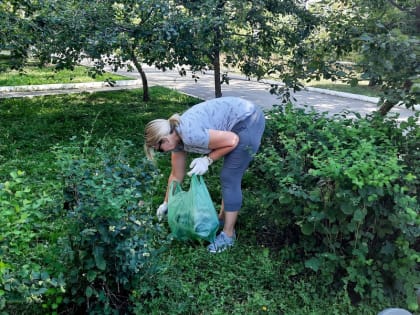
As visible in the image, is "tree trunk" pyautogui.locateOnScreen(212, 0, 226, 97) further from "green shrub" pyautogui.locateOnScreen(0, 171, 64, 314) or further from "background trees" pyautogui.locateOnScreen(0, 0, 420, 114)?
"green shrub" pyautogui.locateOnScreen(0, 171, 64, 314)

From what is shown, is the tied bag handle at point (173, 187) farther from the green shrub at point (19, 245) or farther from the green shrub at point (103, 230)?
the green shrub at point (19, 245)

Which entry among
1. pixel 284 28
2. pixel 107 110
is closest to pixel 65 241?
pixel 284 28

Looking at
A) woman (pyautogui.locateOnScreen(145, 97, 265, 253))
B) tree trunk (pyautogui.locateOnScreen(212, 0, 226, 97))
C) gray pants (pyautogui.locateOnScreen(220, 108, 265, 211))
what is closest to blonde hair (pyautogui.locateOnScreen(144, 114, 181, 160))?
woman (pyautogui.locateOnScreen(145, 97, 265, 253))

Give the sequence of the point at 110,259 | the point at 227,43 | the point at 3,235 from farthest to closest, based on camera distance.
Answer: the point at 227,43, the point at 110,259, the point at 3,235

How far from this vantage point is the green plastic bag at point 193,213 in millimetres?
3107

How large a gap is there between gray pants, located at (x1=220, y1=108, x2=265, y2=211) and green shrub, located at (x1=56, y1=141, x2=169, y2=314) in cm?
91

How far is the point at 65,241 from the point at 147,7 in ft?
10.8

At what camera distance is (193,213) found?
122 inches

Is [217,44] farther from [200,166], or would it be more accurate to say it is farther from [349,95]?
[349,95]

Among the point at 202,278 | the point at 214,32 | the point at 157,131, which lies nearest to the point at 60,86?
the point at 214,32

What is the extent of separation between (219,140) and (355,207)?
3.31 ft

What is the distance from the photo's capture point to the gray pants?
10.5 ft

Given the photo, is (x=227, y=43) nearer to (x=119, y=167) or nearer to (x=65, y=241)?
(x=119, y=167)

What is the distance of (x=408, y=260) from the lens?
250 centimetres
